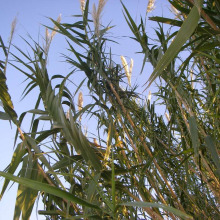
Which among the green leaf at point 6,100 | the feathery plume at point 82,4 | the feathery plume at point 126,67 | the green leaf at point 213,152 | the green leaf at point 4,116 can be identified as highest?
the feathery plume at point 82,4

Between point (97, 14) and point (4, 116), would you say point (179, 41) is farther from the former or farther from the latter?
point (97, 14)

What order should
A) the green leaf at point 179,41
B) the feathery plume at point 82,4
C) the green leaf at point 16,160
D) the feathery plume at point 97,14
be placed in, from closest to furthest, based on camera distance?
the green leaf at point 179,41
the green leaf at point 16,160
the feathery plume at point 97,14
the feathery plume at point 82,4

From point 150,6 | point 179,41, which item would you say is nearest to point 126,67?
point 150,6

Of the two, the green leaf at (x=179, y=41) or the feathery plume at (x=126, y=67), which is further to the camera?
the feathery plume at (x=126, y=67)

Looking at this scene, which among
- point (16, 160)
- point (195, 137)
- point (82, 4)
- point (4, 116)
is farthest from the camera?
point (82, 4)

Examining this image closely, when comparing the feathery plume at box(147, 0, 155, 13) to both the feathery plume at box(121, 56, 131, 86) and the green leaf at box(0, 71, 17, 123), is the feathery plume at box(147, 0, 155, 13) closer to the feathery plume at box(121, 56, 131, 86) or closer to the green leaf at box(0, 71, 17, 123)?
the feathery plume at box(121, 56, 131, 86)

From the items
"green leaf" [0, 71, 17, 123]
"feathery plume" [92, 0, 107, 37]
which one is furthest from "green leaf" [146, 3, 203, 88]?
"feathery plume" [92, 0, 107, 37]

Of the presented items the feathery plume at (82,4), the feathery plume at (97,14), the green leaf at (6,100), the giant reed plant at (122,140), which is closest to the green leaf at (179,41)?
the giant reed plant at (122,140)

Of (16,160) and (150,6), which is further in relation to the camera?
(150,6)

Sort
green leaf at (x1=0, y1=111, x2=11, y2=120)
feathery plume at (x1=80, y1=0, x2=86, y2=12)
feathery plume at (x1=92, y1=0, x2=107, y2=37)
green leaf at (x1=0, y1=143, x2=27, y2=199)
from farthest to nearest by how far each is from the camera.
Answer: feathery plume at (x1=80, y1=0, x2=86, y2=12), feathery plume at (x1=92, y1=0, x2=107, y2=37), green leaf at (x1=0, y1=111, x2=11, y2=120), green leaf at (x1=0, y1=143, x2=27, y2=199)

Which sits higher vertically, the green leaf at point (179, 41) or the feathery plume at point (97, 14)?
the feathery plume at point (97, 14)

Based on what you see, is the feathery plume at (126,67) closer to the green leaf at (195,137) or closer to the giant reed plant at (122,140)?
the giant reed plant at (122,140)

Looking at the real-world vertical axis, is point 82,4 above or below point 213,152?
above

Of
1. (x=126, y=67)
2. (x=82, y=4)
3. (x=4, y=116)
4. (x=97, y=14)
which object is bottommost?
(x=4, y=116)
